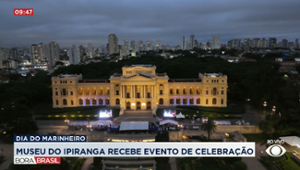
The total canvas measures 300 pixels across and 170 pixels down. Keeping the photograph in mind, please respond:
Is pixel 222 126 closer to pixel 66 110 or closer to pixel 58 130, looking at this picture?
pixel 58 130

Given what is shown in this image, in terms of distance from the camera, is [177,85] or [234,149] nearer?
[234,149]

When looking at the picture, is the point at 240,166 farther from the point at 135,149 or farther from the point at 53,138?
the point at 53,138

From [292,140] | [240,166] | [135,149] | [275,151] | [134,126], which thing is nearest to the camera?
[135,149]

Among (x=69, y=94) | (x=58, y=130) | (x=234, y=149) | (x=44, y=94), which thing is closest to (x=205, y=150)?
(x=234, y=149)

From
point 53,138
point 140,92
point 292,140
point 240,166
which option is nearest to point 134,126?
point 140,92

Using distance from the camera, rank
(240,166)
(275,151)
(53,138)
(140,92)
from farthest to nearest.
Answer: (140,92) < (275,151) < (240,166) < (53,138)

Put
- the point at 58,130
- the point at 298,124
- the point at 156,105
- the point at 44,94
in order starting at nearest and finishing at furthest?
the point at 298,124, the point at 58,130, the point at 156,105, the point at 44,94

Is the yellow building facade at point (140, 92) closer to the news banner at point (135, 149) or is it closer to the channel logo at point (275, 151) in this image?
the channel logo at point (275, 151)

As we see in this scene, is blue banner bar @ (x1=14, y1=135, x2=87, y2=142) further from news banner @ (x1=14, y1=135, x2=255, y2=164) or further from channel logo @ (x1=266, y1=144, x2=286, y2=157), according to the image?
channel logo @ (x1=266, y1=144, x2=286, y2=157)
